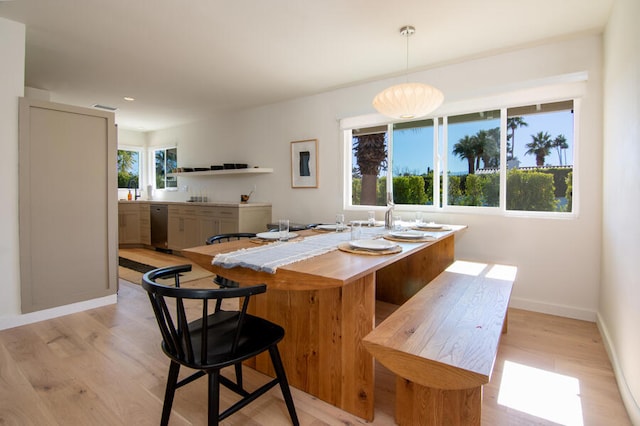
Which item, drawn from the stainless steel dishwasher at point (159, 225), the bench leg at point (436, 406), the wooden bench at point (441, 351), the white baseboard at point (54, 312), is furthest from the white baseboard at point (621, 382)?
the stainless steel dishwasher at point (159, 225)

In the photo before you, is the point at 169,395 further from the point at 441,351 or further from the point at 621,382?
the point at 621,382

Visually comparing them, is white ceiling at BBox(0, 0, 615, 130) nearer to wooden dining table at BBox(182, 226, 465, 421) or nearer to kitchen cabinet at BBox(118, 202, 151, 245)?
wooden dining table at BBox(182, 226, 465, 421)

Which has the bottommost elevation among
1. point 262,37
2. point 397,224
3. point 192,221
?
point 192,221

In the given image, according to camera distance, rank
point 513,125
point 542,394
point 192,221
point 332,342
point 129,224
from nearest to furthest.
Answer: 1. point 332,342
2. point 542,394
3. point 513,125
4. point 192,221
5. point 129,224

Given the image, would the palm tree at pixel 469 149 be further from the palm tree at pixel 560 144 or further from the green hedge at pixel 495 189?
the palm tree at pixel 560 144

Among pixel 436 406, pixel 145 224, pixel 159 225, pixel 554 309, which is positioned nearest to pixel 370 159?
pixel 554 309

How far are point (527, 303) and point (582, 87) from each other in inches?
78.1

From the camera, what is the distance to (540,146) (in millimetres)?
3143

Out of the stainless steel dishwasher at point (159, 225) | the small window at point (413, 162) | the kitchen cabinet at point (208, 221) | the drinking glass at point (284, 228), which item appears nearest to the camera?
the drinking glass at point (284, 228)

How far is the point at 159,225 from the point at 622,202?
6.41 m

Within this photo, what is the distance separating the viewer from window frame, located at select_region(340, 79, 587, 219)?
290 cm

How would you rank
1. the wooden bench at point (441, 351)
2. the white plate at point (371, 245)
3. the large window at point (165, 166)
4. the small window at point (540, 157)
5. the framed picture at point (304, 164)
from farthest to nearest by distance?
the large window at point (165, 166), the framed picture at point (304, 164), the small window at point (540, 157), the white plate at point (371, 245), the wooden bench at point (441, 351)

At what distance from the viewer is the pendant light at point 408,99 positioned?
2555 mm

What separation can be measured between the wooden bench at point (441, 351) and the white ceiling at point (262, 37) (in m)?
2.11
